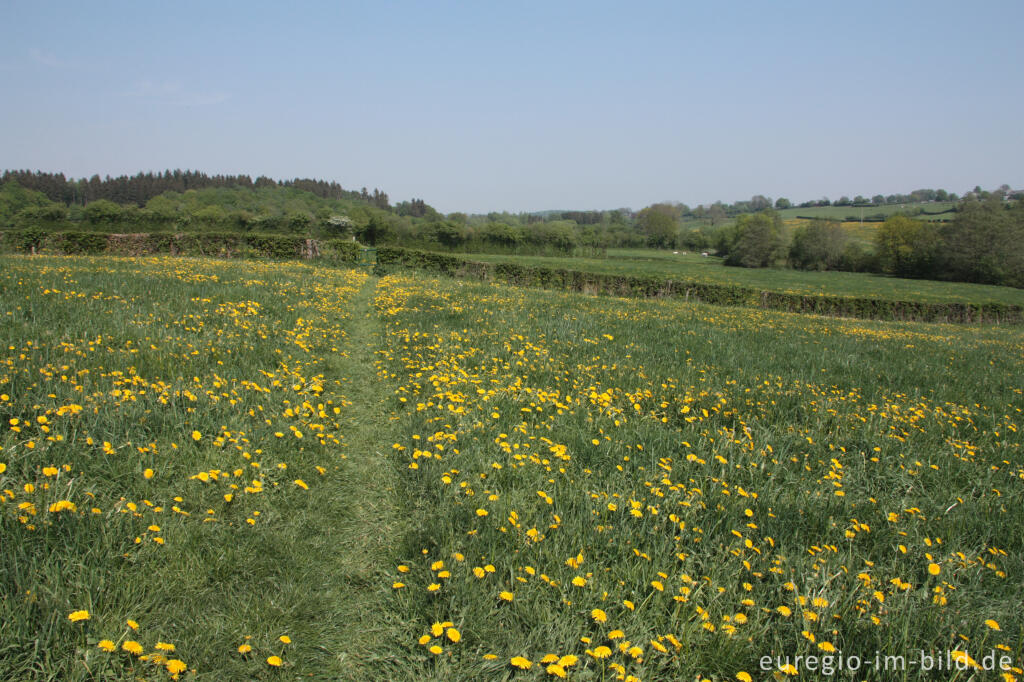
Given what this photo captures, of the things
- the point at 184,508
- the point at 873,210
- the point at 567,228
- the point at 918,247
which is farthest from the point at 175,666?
the point at 873,210

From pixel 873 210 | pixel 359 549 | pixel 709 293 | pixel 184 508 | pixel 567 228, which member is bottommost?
pixel 359 549

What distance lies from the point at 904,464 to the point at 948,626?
2778 millimetres

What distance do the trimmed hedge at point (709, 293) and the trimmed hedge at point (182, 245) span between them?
347 inches

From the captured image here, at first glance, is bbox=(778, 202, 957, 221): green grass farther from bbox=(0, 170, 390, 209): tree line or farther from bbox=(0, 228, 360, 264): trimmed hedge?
bbox=(0, 170, 390, 209): tree line

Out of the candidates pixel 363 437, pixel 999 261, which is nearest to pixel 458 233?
pixel 999 261

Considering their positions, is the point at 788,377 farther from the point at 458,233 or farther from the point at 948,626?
the point at 458,233

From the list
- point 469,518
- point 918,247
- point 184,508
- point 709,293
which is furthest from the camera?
point 918,247

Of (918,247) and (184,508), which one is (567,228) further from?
(184,508)

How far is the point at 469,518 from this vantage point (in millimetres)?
3512

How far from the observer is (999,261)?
53469mm

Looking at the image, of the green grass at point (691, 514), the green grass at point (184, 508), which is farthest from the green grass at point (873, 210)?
the green grass at point (184, 508)

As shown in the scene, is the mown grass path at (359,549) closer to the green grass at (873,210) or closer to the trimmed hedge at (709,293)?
the trimmed hedge at (709,293)

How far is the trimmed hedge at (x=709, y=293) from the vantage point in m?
26.7

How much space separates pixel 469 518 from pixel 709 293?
2662 cm
